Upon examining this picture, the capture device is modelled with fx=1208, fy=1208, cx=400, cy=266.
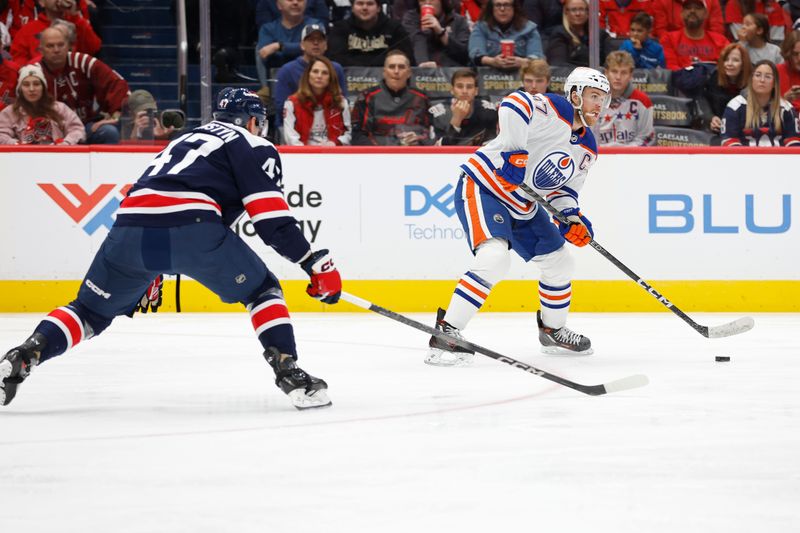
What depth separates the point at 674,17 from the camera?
7.56 meters

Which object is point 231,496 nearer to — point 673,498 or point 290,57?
point 673,498

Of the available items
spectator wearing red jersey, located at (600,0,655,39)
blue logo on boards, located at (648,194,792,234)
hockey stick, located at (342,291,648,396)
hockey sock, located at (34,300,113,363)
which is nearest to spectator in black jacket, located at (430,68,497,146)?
spectator wearing red jersey, located at (600,0,655,39)

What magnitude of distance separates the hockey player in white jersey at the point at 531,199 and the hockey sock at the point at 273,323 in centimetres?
113

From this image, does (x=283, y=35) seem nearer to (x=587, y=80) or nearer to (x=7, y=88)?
(x=7, y=88)

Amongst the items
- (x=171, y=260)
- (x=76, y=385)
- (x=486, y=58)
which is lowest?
(x=76, y=385)

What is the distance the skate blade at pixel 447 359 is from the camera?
439cm

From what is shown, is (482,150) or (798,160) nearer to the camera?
(482,150)

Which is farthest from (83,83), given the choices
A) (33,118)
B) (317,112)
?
(317,112)

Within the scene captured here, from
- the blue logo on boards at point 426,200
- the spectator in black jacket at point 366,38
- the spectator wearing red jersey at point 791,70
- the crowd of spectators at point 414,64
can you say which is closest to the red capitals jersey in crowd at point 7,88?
the crowd of spectators at point 414,64

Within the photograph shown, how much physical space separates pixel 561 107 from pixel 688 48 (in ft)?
9.98

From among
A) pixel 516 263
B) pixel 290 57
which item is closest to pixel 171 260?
pixel 516 263

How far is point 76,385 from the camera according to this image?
3938 millimetres

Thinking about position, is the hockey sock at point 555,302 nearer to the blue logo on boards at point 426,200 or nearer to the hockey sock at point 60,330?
the blue logo on boards at point 426,200

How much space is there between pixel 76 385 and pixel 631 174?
3.54 meters
